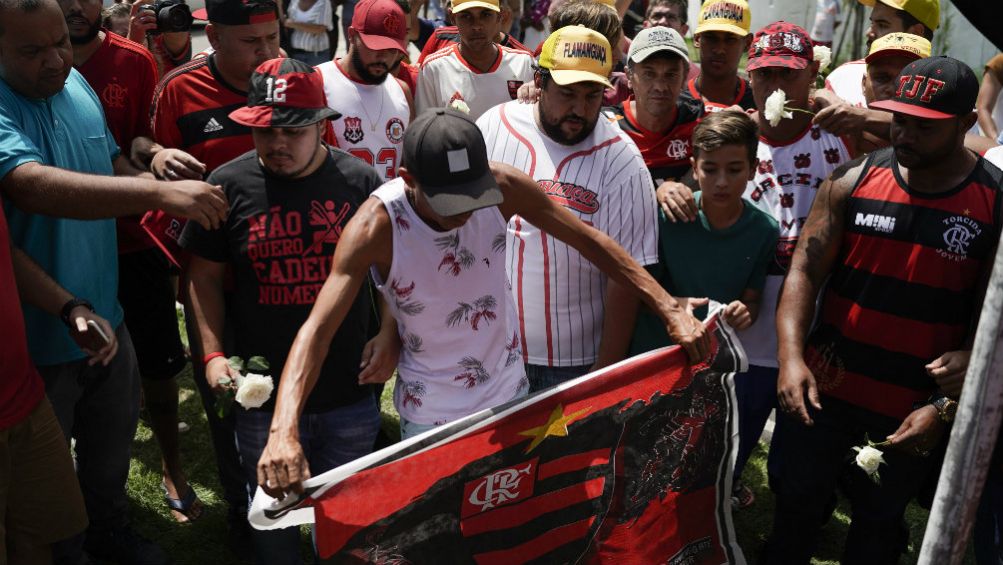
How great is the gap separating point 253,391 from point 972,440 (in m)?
2.42

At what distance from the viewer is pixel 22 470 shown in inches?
144

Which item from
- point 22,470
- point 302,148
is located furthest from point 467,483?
point 22,470

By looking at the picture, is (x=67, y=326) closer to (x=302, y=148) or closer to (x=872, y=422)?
(x=302, y=148)

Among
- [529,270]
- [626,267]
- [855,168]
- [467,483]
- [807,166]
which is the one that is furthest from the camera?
[807,166]

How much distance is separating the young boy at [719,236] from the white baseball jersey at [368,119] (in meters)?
1.79

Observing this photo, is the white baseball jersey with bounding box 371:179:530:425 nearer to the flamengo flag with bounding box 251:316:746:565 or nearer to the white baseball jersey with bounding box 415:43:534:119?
the flamengo flag with bounding box 251:316:746:565

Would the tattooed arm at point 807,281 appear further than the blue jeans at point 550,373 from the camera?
No

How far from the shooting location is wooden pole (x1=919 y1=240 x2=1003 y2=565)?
6.78ft

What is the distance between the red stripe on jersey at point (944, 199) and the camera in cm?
373

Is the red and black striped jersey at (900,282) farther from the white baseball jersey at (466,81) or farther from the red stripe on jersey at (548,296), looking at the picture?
the white baseball jersey at (466,81)

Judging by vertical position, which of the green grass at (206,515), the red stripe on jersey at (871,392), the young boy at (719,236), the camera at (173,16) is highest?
the camera at (173,16)

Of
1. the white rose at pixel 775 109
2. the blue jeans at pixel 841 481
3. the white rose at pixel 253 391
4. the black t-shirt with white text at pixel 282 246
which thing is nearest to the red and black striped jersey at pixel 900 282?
the blue jeans at pixel 841 481

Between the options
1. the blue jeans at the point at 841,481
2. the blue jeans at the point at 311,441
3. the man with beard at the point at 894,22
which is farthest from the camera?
the man with beard at the point at 894,22

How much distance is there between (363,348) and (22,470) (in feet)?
4.56
